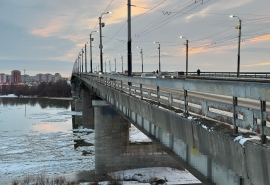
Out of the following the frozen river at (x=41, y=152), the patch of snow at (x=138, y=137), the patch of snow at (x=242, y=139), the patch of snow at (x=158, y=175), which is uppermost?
the patch of snow at (x=242, y=139)

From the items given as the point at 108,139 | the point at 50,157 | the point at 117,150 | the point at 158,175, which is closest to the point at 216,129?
the point at 158,175

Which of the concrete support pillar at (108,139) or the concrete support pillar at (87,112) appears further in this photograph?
the concrete support pillar at (87,112)

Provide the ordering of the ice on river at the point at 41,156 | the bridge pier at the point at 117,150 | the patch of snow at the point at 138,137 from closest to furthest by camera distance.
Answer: the bridge pier at the point at 117,150, the ice on river at the point at 41,156, the patch of snow at the point at 138,137

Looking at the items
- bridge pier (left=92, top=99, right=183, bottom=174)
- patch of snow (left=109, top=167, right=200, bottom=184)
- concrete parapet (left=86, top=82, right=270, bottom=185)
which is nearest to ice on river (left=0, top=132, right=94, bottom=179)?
bridge pier (left=92, top=99, right=183, bottom=174)

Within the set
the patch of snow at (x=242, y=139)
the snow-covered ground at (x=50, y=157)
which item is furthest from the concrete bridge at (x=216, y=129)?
the snow-covered ground at (x=50, y=157)

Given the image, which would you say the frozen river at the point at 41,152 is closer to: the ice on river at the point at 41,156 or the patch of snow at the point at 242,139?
the ice on river at the point at 41,156

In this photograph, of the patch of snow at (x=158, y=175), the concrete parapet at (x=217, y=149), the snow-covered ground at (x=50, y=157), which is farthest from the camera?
the snow-covered ground at (x=50, y=157)

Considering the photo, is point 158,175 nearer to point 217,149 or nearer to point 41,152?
point 41,152

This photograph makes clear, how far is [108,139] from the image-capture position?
27391mm

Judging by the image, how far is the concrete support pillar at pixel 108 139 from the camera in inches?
1053

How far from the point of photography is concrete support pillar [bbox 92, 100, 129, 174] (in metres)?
26.7

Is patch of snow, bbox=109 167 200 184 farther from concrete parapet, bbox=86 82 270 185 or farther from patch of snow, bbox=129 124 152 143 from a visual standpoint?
concrete parapet, bbox=86 82 270 185

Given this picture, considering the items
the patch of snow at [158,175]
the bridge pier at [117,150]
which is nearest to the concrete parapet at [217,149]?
the patch of snow at [158,175]

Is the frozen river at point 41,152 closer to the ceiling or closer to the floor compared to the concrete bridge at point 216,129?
closer to the floor
